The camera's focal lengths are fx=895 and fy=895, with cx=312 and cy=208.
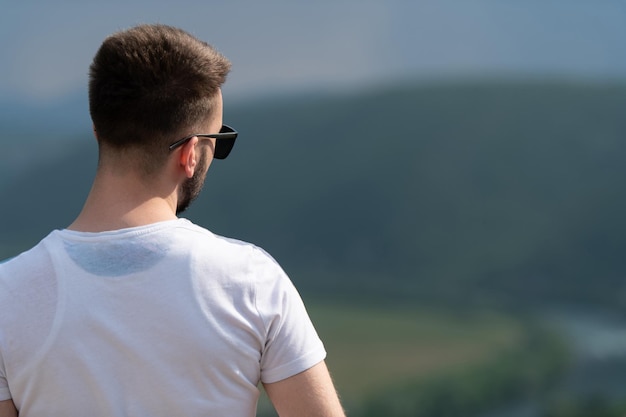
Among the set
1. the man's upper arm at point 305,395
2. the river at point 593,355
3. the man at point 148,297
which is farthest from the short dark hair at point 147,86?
the river at point 593,355

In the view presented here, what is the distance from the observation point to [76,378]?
3.07 ft

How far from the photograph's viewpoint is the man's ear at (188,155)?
1.00 m

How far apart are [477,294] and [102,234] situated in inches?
76.3

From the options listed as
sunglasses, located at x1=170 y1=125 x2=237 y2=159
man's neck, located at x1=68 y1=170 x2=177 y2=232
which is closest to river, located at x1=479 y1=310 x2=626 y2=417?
sunglasses, located at x1=170 y1=125 x2=237 y2=159

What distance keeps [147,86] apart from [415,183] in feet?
6.17

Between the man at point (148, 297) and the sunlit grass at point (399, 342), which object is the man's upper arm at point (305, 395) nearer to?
the man at point (148, 297)

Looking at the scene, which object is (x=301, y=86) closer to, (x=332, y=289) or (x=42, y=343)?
(x=332, y=289)

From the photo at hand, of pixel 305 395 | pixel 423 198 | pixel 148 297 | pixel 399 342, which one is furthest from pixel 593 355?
pixel 148 297

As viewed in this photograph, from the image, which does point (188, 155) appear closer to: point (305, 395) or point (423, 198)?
point (305, 395)

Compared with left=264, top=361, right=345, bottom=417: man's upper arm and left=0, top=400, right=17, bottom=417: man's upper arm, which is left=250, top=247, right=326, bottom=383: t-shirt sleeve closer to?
left=264, top=361, right=345, bottom=417: man's upper arm

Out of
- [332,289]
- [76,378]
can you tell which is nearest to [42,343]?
[76,378]

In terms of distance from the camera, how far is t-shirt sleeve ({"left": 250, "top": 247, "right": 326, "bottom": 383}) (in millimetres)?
959

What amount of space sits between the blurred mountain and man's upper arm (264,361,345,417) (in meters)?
1.71

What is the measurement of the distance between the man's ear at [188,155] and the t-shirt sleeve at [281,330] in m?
0.13
